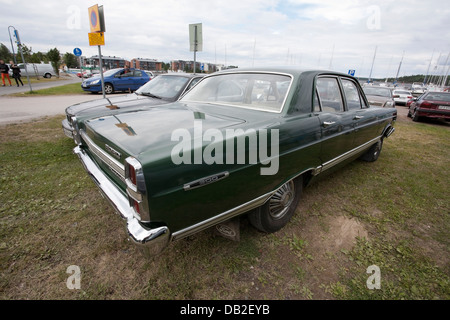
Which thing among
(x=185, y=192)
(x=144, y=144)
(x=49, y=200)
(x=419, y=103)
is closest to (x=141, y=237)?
(x=185, y=192)

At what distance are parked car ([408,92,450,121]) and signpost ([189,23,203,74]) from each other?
8938 mm

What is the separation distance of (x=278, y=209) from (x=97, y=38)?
260 inches

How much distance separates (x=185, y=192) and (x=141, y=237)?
39 cm

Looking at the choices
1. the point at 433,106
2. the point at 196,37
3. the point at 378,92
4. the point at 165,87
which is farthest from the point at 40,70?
the point at 433,106

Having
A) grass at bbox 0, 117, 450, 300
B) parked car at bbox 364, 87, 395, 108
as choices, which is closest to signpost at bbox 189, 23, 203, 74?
grass at bbox 0, 117, 450, 300

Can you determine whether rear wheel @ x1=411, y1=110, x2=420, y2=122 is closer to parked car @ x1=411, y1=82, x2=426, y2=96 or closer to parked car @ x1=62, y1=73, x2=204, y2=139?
parked car @ x1=62, y1=73, x2=204, y2=139

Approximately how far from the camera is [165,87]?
17.1 feet

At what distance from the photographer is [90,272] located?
194 centimetres

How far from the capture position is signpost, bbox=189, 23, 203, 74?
7.43 m

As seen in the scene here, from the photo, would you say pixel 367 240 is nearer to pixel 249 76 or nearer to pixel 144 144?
pixel 249 76

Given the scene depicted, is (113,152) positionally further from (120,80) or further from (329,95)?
(120,80)

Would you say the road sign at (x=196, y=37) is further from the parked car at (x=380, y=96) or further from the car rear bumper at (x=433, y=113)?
the car rear bumper at (x=433, y=113)

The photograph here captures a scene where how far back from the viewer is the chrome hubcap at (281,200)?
2.34 m

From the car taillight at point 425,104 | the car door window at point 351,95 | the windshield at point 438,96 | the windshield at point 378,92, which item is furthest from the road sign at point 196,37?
the windshield at point 438,96
